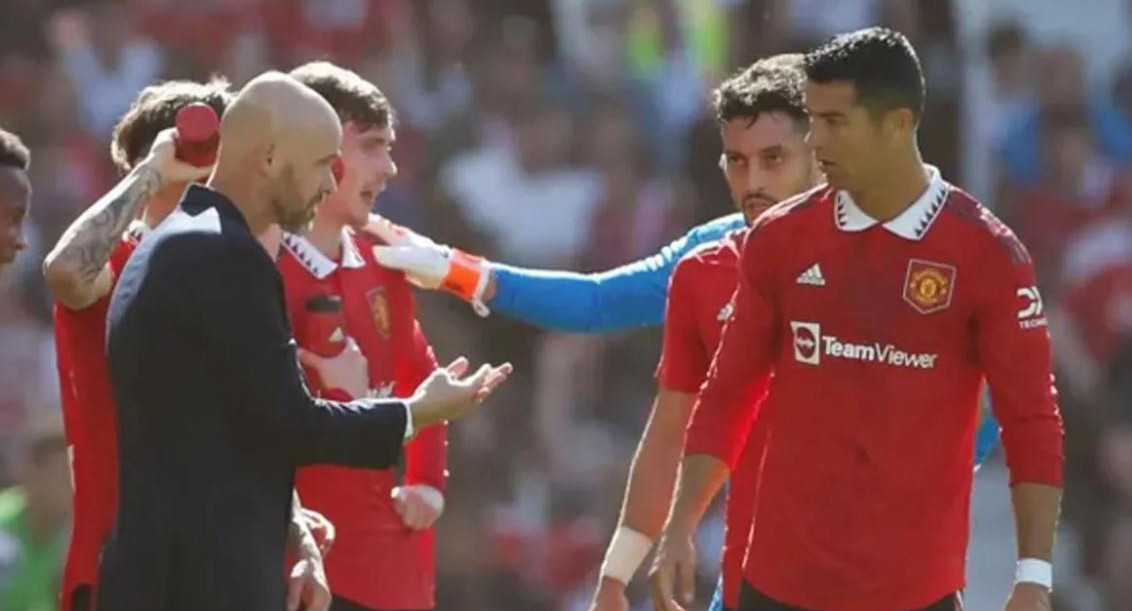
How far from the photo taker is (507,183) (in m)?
12.4

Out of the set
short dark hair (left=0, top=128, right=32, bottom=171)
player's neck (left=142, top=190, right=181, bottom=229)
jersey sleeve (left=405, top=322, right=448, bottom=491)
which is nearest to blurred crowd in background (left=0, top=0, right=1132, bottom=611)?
jersey sleeve (left=405, top=322, right=448, bottom=491)

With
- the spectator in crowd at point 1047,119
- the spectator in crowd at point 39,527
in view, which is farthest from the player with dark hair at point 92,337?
the spectator in crowd at point 1047,119

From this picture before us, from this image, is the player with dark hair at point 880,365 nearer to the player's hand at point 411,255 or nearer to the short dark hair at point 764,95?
the short dark hair at point 764,95

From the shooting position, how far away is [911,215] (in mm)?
5703

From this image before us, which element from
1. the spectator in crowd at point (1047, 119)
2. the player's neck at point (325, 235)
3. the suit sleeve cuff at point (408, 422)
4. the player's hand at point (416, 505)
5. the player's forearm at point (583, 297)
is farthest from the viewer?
the spectator in crowd at point (1047, 119)

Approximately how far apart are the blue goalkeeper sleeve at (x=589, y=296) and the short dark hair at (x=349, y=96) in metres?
0.64

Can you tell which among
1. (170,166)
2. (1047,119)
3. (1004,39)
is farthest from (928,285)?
(1004,39)

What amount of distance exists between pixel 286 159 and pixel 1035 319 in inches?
63.4

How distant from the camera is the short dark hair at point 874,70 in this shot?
18.8 feet

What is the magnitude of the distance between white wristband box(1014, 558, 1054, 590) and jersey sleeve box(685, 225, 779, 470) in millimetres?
726

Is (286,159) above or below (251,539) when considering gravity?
above

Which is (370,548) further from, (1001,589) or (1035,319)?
(1001,589)

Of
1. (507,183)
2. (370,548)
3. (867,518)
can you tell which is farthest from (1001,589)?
(867,518)

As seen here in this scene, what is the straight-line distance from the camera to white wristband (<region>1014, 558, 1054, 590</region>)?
18.2 feet
